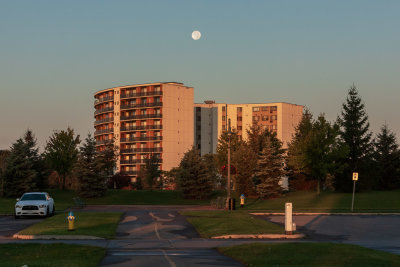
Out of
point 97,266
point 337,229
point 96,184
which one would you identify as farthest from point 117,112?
point 97,266

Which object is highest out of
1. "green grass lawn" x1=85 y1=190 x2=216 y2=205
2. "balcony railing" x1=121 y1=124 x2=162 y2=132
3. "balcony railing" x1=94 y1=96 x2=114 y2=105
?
"balcony railing" x1=94 y1=96 x2=114 y2=105

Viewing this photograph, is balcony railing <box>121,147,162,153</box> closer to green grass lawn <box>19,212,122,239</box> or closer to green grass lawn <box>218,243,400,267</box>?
green grass lawn <box>19,212,122,239</box>

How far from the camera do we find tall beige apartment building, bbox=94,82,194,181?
130125 millimetres

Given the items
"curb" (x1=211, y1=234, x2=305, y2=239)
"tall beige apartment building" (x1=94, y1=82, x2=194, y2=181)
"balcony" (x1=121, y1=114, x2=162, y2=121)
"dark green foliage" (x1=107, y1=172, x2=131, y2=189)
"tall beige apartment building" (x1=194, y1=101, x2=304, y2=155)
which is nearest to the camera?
"curb" (x1=211, y1=234, x2=305, y2=239)

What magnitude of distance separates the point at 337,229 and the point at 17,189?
40.4m

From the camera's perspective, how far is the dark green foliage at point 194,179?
63.0 meters

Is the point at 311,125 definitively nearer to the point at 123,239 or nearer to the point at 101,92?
the point at 123,239

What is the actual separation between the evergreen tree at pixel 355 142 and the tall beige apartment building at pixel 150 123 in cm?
6821

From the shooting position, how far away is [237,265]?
14.3 m

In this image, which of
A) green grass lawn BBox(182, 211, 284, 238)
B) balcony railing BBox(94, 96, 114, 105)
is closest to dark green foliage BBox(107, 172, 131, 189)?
balcony railing BBox(94, 96, 114, 105)

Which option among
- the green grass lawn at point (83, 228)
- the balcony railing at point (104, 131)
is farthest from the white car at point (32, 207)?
the balcony railing at point (104, 131)

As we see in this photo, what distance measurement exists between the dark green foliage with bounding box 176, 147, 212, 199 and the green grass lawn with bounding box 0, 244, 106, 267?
45.1 m

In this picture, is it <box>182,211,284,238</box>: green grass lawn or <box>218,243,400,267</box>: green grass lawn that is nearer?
<box>218,243,400,267</box>: green grass lawn

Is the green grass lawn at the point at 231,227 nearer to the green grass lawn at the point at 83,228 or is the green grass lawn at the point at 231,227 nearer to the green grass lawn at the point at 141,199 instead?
the green grass lawn at the point at 83,228
